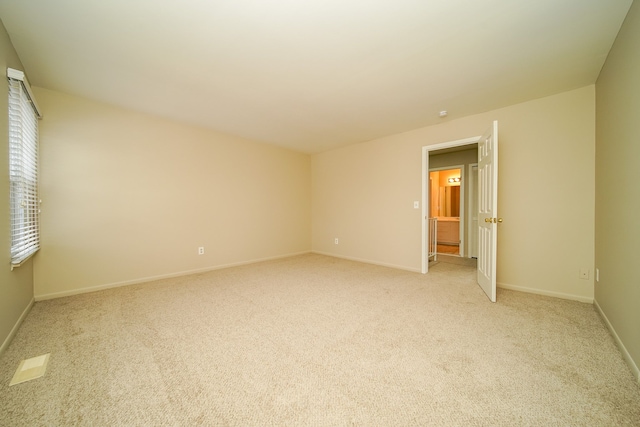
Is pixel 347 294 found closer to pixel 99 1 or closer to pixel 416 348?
pixel 416 348

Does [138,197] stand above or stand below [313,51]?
below

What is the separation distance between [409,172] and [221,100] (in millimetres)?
2993

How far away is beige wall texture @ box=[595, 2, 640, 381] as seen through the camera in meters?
1.56

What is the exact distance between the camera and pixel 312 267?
4.27 meters

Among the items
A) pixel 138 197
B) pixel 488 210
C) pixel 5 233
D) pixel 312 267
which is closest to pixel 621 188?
pixel 488 210

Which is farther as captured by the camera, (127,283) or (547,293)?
(127,283)

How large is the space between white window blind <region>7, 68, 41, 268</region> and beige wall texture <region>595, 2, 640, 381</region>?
177 inches

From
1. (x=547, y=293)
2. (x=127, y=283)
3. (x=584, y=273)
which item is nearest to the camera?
(x=584, y=273)

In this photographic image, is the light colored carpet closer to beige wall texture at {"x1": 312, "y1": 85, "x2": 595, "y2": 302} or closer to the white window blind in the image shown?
beige wall texture at {"x1": 312, "y1": 85, "x2": 595, "y2": 302}

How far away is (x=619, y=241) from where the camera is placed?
1830 mm

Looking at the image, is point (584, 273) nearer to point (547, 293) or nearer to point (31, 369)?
point (547, 293)

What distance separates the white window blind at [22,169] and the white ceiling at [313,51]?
0.35 m

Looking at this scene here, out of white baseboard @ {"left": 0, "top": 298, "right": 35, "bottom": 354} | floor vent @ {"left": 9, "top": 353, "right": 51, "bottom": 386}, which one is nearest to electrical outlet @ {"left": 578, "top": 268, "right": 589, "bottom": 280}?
floor vent @ {"left": 9, "top": 353, "right": 51, "bottom": 386}

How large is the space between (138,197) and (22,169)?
46.9 inches
